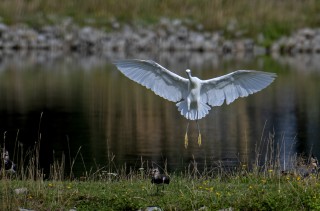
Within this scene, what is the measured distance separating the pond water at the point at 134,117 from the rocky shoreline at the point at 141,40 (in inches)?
217

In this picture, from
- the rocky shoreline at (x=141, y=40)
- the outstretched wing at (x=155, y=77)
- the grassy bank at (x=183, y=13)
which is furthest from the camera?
the grassy bank at (x=183, y=13)

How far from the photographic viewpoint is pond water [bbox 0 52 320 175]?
17.6m

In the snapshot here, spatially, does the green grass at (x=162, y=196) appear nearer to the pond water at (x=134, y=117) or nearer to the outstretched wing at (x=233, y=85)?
the pond water at (x=134, y=117)

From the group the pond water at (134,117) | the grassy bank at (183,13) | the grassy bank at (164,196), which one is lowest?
the grassy bank at (164,196)

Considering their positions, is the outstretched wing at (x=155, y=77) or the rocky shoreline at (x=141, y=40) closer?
the outstretched wing at (x=155, y=77)

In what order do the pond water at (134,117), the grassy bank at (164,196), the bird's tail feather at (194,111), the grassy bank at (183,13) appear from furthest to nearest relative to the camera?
the grassy bank at (183,13) < the pond water at (134,117) < the bird's tail feather at (194,111) < the grassy bank at (164,196)

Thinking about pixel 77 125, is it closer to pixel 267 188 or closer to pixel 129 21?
pixel 267 188

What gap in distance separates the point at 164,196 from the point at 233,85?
128 inches

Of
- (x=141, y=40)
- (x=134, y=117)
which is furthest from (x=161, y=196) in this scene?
(x=141, y=40)

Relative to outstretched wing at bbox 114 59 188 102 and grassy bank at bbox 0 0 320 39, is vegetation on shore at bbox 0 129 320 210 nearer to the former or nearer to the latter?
outstretched wing at bbox 114 59 188 102

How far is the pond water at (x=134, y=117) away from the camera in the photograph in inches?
695

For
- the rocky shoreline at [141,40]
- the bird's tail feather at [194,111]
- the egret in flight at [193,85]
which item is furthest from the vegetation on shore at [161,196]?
the rocky shoreline at [141,40]

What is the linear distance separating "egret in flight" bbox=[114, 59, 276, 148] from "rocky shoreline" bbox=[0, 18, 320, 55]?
31756mm

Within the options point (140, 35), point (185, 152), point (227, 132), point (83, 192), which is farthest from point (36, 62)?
point (83, 192)
